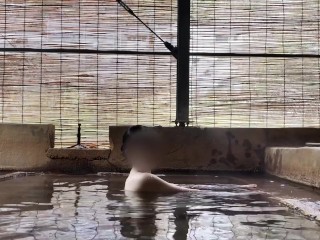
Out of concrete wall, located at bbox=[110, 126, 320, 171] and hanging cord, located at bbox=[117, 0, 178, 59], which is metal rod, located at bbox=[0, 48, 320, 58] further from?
concrete wall, located at bbox=[110, 126, 320, 171]

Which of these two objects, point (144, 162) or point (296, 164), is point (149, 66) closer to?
point (296, 164)

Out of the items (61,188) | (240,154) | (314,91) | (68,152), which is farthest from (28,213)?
(314,91)

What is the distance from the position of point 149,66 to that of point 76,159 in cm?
193

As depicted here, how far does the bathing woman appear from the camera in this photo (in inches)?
214

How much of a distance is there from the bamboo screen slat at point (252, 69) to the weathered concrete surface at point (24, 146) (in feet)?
7.94

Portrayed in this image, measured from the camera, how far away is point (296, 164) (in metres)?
6.71

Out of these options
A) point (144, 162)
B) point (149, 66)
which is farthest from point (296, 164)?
point (149, 66)

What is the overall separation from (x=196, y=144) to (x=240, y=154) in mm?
689

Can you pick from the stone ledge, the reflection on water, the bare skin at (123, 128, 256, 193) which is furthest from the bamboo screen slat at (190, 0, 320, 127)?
the bare skin at (123, 128, 256, 193)

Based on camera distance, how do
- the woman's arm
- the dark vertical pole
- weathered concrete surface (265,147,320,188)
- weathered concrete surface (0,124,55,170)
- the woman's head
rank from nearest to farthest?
the woman's head < the woman's arm < weathered concrete surface (265,147,320,188) < weathered concrete surface (0,124,55,170) < the dark vertical pole

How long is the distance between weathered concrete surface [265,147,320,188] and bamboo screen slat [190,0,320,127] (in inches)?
44.1

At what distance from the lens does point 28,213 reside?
161 inches

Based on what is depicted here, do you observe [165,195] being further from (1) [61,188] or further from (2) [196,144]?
(2) [196,144]

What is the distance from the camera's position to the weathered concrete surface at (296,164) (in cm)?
602
